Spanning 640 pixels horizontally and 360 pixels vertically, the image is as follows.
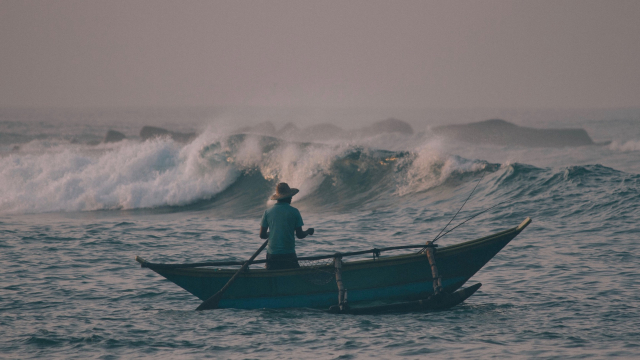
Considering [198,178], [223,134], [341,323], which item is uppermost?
[223,134]

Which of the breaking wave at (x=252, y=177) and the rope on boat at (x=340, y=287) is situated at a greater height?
the breaking wave at (x=252, y=177)

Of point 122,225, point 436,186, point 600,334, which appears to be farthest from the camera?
point 436,186

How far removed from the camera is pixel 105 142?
53281mm

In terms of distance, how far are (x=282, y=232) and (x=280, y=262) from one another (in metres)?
0.43

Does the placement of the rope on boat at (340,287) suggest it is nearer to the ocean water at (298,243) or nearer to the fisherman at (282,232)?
the ocean water at (298,243)

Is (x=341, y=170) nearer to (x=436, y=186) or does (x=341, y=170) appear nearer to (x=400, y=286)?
(x=436, y=186)

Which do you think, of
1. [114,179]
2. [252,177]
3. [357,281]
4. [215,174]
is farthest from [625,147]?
[357,281]

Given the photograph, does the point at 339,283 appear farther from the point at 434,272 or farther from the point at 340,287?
the point at 434,272

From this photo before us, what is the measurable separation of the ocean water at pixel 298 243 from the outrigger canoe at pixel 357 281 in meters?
0.20

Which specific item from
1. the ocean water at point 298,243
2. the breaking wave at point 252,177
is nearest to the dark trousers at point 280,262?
the ocean water at point 298,243

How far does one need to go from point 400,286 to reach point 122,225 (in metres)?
9.51

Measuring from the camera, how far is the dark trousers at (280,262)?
795cm

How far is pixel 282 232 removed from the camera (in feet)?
26.1

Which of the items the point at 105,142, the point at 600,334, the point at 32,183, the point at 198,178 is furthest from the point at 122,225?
the point at 105,142
